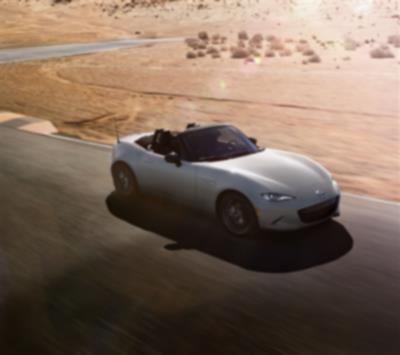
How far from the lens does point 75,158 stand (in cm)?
1384

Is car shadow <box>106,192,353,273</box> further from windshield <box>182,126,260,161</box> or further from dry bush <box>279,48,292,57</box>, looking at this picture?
dry bush <box>279,48,292,57</box>

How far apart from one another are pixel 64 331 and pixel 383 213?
5.51 m

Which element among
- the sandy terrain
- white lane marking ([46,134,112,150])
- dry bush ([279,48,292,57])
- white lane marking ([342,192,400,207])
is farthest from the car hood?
dry bush ([279,48,292,57])

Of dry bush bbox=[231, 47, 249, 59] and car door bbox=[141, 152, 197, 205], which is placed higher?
car door bbox=[141, 152, 197, 205]

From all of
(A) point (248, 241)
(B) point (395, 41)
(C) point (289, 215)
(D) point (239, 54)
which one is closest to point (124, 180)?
(A) point (248, 241)

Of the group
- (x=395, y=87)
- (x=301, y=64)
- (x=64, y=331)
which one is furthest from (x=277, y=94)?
(x=64, y=331)

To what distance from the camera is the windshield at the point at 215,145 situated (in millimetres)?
9141

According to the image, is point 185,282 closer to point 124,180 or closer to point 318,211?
point 318,211

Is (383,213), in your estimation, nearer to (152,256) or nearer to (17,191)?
(152,256)

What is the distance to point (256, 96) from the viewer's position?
24016 millimetres

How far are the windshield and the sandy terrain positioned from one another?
2.82 m

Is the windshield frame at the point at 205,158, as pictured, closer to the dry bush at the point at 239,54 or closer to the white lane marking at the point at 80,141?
the white lane marking at the point at 80,141

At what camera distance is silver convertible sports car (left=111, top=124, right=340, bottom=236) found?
806 cm

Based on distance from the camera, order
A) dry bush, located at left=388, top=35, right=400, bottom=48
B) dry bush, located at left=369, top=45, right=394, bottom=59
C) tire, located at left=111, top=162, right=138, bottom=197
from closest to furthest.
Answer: tire, located at left=111, top=162, right=138, bottom=197 < dry bush, located at left=369, top=45, right=394, bottom=59 < dry bush, located at left=388, top=35, right=400, bottom=48
